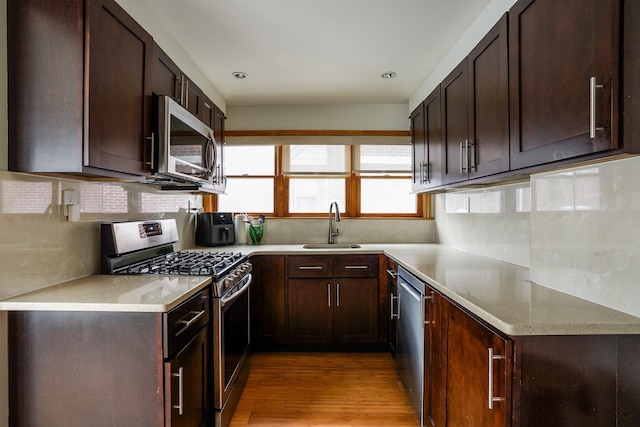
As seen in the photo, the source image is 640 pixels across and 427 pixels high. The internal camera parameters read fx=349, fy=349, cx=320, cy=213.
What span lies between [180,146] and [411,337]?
1743 mm

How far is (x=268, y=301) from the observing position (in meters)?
2.98

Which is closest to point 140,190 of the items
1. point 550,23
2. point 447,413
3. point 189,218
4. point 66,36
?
point 189,218

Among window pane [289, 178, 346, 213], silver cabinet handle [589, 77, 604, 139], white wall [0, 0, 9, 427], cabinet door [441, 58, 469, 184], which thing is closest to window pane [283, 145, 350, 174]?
window pane [289, 178, 346, 213]

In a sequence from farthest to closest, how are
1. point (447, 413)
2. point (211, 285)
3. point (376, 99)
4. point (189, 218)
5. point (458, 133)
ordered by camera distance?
point (376, 99) < point (189, 218) < point (458, 133) < point (211, 285) < point (447, 413)

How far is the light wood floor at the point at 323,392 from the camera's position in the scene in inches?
81.5

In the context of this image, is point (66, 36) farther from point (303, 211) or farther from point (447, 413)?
point (303, 211)

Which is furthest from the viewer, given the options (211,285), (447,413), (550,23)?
(211,285)

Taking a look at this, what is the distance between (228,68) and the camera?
2730 millimetres

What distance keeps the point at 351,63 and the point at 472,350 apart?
2141 millimetres

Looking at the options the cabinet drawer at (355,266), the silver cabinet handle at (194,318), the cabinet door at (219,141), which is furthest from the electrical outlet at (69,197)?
the cabinet drawer at (355,266)

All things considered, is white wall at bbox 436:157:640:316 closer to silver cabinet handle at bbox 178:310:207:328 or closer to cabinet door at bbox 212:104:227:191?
silver cabinet handle at bbox 178:310:207:328

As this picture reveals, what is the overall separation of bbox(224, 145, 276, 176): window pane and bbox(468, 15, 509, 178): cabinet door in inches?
85.4

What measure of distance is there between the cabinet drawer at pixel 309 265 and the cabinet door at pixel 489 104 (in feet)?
4.66

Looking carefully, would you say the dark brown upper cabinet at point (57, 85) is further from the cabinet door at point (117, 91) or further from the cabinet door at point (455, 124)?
the cabinet door at point (455, 124)
